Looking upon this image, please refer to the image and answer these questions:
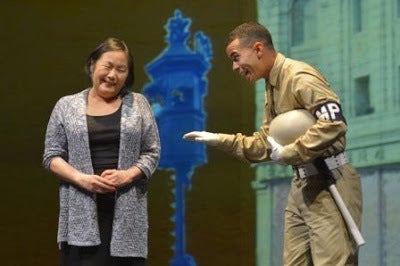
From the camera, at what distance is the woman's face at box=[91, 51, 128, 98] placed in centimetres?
316

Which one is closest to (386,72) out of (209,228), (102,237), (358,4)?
(358,4)

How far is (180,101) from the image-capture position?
4.59m

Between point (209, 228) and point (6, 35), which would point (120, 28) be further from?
point (209, 228)

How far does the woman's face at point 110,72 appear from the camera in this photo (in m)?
3.16

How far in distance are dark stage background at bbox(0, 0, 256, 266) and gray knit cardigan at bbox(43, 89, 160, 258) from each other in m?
1.39

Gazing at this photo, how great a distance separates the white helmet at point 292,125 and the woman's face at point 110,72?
63 cm

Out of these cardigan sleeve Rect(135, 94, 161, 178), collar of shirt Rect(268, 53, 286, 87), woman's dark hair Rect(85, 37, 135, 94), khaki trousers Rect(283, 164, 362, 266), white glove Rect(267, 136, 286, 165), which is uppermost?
woman's dark hair Rect(85, 37, 135, 94)

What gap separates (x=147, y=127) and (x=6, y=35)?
185 centimetres

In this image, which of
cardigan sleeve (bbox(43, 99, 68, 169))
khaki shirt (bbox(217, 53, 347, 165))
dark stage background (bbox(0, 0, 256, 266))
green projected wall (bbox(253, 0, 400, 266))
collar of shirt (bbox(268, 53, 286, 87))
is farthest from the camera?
dark stage background (bbox(0, 0, 256, 266))

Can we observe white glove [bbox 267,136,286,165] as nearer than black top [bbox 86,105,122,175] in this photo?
Yes

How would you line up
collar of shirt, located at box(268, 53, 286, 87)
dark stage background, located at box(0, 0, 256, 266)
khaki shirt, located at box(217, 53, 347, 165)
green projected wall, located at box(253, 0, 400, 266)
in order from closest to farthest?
khaki shirt, located at box(217, 53, 347, 165), collar of shirt, located at box(268, 53, 286, 87), green projected wall, located at box(253, 0, 400, 266), dark stage background, located at box(0, 0, 256, 266)

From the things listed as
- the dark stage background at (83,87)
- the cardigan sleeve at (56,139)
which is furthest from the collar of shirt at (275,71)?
the dark stage background at (83,87)

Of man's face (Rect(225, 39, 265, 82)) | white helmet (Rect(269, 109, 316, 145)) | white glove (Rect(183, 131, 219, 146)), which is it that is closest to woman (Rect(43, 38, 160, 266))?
white glove (Rect(183, 131, 219, 146))

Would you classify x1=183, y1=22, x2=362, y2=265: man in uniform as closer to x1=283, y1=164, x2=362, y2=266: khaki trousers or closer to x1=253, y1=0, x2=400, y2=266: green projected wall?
x1=283, y1=164, x2=362, y2=266: khaki trousers
